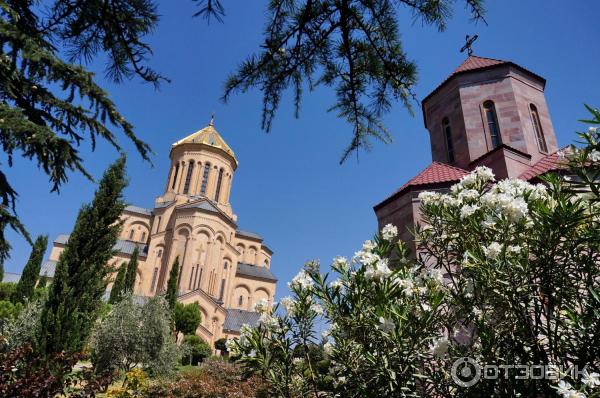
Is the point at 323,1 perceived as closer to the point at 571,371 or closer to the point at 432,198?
the point at 432,198

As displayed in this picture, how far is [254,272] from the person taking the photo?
38.3m

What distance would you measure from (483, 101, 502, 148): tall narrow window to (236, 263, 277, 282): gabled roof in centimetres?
3112

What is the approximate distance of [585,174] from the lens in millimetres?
1851

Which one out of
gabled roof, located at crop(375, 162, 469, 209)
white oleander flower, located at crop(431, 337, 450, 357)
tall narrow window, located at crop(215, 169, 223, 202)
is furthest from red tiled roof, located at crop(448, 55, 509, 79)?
tall narrow window, located at crop(215, 169, 223, 202)

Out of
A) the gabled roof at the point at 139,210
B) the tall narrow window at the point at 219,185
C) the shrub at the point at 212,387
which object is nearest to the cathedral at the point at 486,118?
the shrub at the point at 212,387

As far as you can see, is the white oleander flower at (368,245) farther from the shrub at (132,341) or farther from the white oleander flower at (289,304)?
the shrub at (132,341)

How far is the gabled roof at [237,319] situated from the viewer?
3039cm

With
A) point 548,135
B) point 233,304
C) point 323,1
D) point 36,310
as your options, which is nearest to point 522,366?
point 323,1

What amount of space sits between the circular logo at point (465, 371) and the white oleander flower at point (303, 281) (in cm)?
125

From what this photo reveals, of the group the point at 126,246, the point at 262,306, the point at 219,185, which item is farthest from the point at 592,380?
the point at 126,246

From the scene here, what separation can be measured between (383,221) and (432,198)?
17.7ft

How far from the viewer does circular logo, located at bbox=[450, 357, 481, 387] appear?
1991mm

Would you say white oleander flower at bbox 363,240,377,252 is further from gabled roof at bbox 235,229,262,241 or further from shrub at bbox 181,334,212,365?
gabled roof at bbox 235,229,262,241

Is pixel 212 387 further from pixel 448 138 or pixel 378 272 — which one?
pixel 448 138
